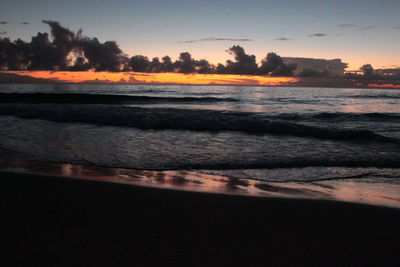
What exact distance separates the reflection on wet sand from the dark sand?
0.38 meters

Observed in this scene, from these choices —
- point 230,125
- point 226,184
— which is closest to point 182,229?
point 226,184

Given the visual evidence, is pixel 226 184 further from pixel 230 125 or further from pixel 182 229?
pixel 230 125

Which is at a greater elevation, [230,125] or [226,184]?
[230,125]

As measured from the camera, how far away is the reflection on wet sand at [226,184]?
14.5ft

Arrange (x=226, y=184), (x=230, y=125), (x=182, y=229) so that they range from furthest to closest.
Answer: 1. (x=230, y=125)
2. (x=226, y=184)
3. (x=182, y=229)

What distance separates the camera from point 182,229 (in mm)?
2973

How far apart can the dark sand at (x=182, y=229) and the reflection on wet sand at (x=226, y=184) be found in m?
0.38

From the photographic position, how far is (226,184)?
16.1 feet

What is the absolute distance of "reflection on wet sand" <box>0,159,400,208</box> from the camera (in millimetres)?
4422

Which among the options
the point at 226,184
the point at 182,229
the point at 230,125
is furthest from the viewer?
the point at 230,125

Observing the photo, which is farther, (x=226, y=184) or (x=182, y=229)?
(x=226, y=184)

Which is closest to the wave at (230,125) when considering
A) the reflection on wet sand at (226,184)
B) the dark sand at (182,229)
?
the reflection on wet sand at (226,184)

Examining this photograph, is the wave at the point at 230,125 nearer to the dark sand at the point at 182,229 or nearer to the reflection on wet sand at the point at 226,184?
the reflection on wet sand at the point at 226,184

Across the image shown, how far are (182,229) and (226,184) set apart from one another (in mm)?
2038
